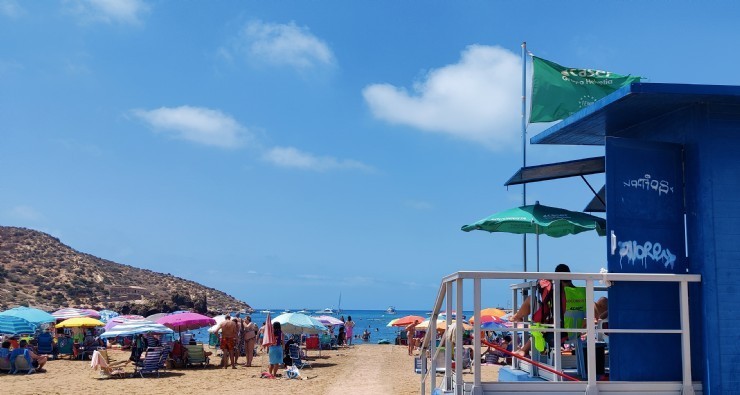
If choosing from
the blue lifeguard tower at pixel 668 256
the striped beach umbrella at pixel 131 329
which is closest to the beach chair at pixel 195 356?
the striped beach umbrella at pixel 131 329

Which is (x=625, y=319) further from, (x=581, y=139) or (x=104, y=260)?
(x=104, y=260)

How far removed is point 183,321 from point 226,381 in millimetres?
4511

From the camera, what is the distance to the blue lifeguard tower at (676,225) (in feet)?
23.5

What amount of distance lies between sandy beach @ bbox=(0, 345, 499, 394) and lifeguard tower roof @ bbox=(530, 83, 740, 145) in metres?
7.81

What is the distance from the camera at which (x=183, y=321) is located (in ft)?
70.2

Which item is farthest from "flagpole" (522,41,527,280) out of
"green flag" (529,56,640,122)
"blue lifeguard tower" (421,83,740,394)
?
"blue lifeguard tower" (421,83,740,394)

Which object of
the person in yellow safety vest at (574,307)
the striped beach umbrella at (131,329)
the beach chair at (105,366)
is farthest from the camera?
the beach chair at (105,366)

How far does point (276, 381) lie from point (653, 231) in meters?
11.8

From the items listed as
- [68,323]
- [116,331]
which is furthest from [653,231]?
[68,323]

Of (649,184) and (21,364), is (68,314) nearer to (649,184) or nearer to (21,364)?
(21,364)

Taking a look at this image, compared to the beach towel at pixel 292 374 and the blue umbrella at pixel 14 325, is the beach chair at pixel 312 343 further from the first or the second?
the beach towel at pixel 292 374

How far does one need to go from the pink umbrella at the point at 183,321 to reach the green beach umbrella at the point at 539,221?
12.9 m

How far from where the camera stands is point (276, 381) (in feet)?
57.4

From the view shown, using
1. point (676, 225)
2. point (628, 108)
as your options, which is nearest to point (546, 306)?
point (676, 225)
